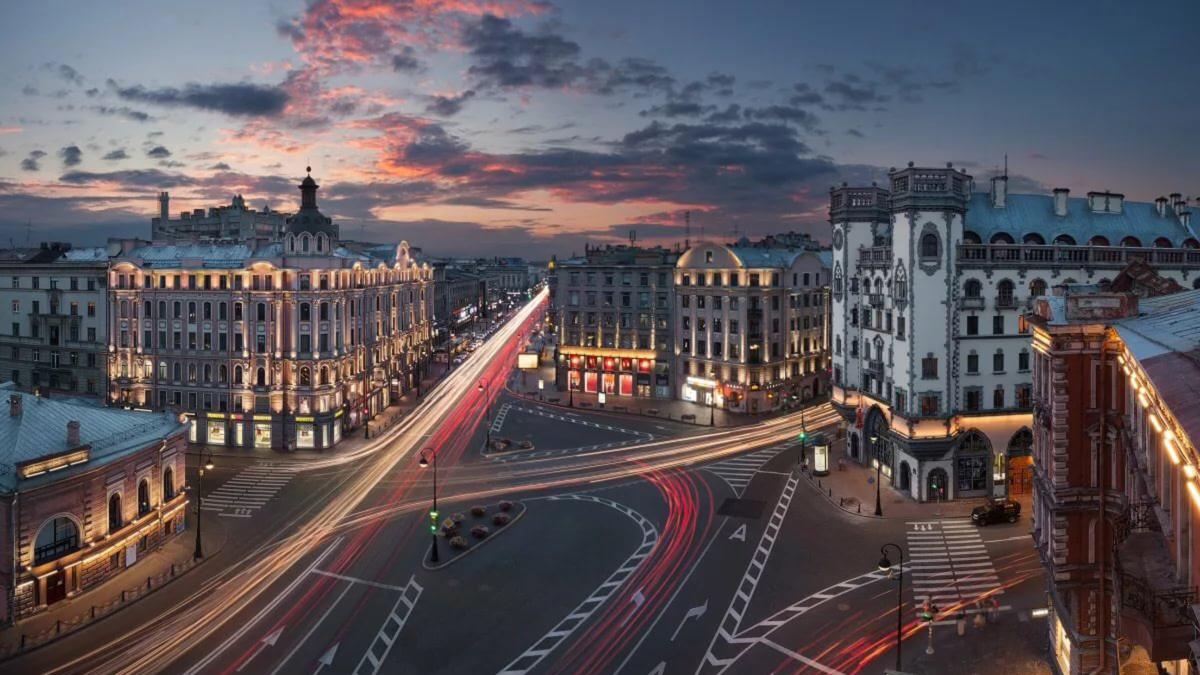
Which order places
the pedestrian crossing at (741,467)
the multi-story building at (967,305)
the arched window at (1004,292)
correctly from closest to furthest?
1. the multi-story building at (967,305)
2. the arched window at (1004,292)
3. the pedestrian crossing at (741,467)

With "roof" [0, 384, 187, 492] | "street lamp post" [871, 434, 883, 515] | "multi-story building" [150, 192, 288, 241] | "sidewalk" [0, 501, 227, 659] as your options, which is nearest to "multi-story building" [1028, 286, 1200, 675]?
"street lamp post" [871, 434, 883, 515]

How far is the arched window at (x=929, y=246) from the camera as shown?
183 ft

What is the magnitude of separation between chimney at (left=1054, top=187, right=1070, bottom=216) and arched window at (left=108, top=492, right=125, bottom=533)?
70.2 meters

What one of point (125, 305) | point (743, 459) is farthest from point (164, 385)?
point (743, 459)

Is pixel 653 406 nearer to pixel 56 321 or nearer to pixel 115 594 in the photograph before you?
pixel 115 594

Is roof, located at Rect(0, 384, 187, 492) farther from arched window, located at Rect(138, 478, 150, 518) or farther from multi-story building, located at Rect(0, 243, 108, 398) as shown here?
multi-story building, located at Rect(0, 243, 108, 398)

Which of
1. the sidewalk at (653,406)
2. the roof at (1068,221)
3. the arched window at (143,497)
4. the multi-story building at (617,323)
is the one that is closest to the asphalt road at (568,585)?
the arched window at (143,497)

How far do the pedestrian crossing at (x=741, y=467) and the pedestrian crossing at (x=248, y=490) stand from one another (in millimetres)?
36299

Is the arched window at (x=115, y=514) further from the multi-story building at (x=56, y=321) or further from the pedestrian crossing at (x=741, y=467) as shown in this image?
the multi-story building at (x=56, y=321)

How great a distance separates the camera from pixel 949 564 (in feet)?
146

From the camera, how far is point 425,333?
4589 inches

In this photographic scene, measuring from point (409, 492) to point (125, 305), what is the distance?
40.7 meters

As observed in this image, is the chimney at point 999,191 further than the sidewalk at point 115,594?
Yes

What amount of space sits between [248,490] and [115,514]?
1598 cm
